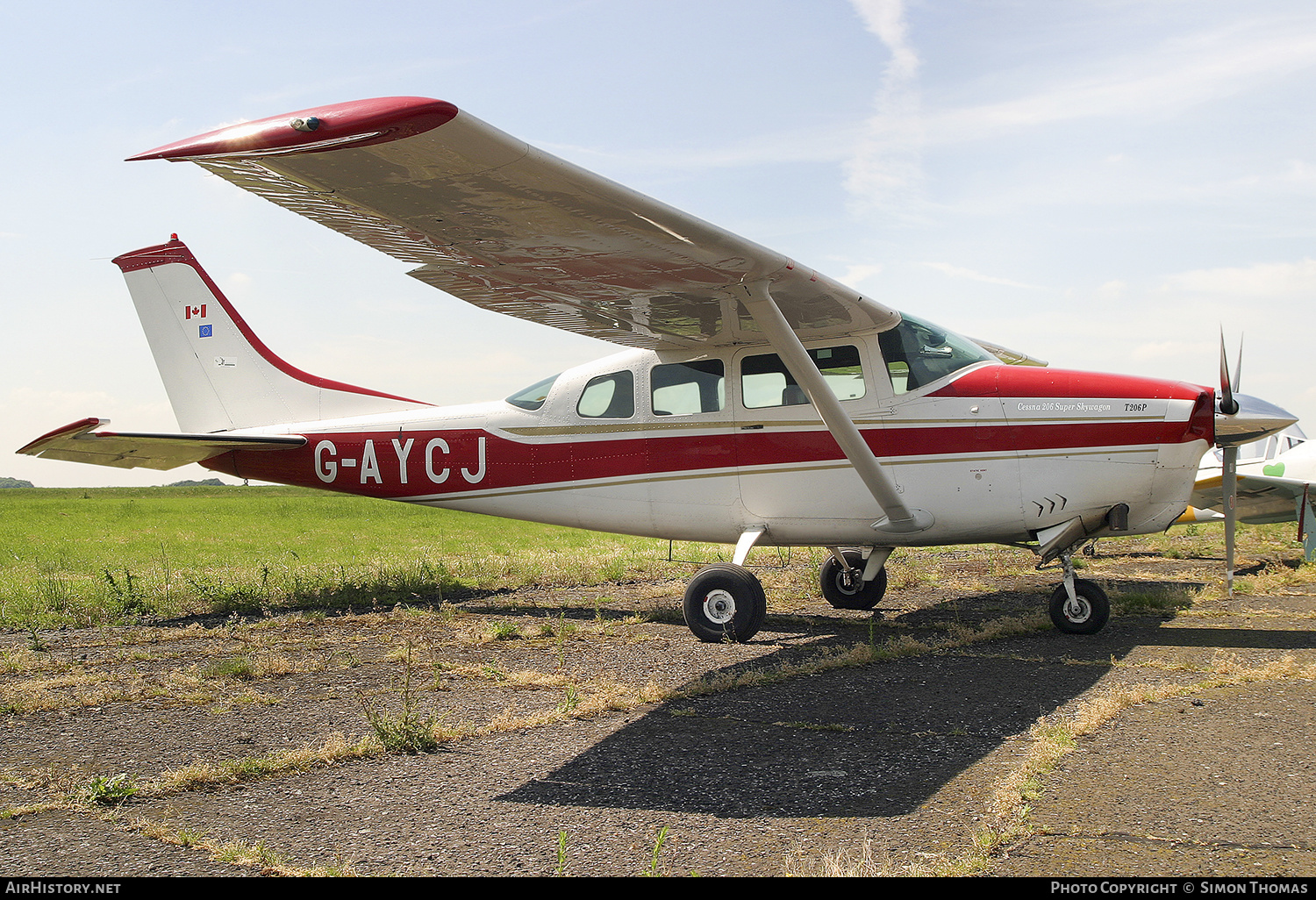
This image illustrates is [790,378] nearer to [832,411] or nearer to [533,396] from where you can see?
[832,411]

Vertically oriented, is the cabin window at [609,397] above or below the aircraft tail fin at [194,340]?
below

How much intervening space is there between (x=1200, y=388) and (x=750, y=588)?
394 centimetres

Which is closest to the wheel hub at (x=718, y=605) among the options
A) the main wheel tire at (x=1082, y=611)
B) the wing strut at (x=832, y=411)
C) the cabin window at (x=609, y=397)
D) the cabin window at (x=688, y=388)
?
the wing strut at (x=832, y=411)

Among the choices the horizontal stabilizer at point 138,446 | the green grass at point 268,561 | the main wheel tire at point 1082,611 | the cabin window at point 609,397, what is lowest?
the green grass at point 268,561

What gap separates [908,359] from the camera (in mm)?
7555

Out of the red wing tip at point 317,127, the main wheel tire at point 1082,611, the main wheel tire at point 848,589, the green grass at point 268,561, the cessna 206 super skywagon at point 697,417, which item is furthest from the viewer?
the green grass at point 268,561

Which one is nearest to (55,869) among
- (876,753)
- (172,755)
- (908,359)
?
(172,755)

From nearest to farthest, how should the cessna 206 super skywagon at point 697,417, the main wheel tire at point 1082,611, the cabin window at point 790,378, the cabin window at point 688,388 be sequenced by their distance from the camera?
the cessna 206 super skywagon at point 697,417 < the main wheel tire at point 1082,611 < the cabin window at point 790,378 < the cabin window at point 688,388

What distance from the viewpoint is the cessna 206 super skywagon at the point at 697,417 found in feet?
16.2

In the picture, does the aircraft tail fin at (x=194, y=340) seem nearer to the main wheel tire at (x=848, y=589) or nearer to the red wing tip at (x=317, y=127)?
the main wheel tire at (x=848, y=589)

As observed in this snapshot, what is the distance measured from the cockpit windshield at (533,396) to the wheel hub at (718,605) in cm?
280

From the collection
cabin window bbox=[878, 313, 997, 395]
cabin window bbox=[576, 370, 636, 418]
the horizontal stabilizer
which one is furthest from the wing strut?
the horizontal stabilizer

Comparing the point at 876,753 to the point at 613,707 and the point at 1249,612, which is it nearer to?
the point at 613,707

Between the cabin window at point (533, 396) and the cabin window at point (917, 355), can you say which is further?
the cabin window at point (533, 396)
